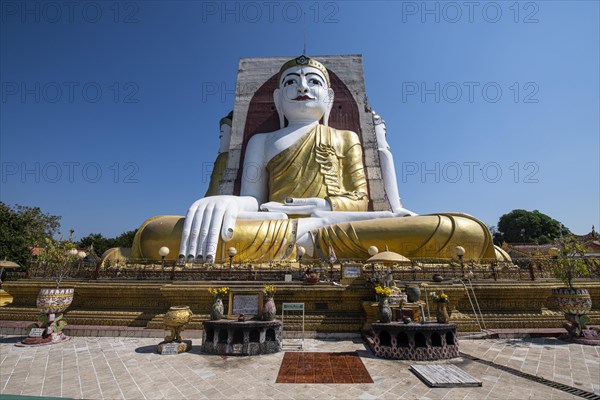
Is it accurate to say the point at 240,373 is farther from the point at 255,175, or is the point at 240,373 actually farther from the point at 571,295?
the point at 255,175

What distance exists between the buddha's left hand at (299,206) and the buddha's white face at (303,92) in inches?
174

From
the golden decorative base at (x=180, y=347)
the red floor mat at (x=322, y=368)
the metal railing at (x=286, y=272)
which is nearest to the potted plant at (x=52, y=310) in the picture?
the metal railing at (x=286, y=272)

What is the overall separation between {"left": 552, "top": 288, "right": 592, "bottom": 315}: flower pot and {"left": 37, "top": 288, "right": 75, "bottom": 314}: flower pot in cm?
908

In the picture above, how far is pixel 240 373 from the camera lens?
4023 mm

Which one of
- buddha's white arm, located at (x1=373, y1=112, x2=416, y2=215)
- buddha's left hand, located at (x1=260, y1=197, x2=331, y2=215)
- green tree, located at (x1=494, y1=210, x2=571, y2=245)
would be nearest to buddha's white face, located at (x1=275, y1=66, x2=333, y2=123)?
buddha's white arm, located at (x1=373, y1=112, x2=416, y2=215)

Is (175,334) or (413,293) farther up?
(413,293)

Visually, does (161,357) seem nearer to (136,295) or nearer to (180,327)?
(180,327)

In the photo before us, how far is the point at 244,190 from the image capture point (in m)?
13.5

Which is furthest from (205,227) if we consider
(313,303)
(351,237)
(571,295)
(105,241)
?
(105,241)

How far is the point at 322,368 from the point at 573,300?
16.2 feet

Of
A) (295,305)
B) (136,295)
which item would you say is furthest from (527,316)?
(136,295)

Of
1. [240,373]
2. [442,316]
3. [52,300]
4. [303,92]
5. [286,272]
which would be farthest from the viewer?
[303,92]

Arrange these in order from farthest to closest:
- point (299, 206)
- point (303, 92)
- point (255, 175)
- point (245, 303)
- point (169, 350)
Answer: point (303, 92) < point (255, 175) < point (299, 206) < point (245, 303) < point (169, 350)

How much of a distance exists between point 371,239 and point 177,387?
706 centimetres
